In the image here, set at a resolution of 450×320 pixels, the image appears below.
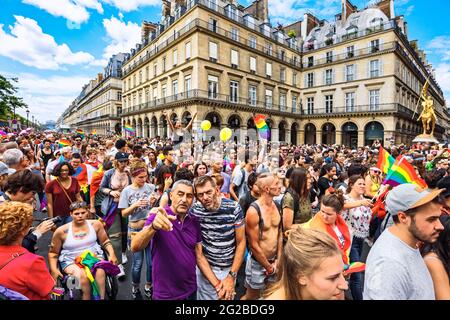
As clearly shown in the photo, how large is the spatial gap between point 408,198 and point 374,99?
3319cm

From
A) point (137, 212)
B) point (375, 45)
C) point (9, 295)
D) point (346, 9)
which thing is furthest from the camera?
point (346, 9)

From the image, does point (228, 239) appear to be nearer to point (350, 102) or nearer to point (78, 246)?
point (78, 246)

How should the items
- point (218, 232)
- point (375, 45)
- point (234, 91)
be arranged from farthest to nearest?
point (375, 45)
point (234, 91)
point (218, 232)

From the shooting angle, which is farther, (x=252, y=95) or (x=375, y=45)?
(x=375, y=45)

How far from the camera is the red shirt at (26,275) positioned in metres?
1.64

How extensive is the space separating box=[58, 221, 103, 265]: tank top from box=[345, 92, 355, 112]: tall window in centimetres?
3374

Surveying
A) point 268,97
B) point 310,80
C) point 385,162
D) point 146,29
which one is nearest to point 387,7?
point 310,80

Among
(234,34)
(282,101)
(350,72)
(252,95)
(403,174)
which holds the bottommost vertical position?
(403,174)

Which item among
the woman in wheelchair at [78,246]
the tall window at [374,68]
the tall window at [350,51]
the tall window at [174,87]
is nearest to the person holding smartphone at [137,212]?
the woman in wheelchair at [78,246]

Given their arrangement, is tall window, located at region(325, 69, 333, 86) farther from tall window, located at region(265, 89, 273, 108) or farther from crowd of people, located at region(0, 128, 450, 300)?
crowd of people, located at region(0, 128, 450, 300)

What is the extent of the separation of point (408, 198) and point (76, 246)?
127 inches

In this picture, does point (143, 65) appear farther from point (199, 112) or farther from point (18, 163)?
point (18, 163)

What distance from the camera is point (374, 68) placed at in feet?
94.3

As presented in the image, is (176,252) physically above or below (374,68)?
below
